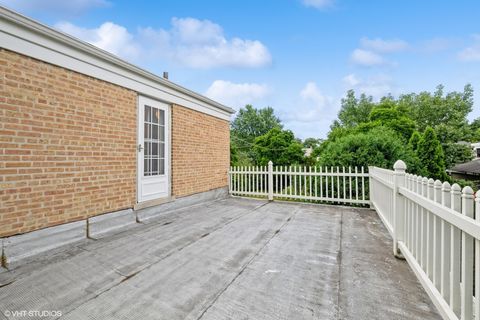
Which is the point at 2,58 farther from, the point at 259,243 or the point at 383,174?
the point at 383,174

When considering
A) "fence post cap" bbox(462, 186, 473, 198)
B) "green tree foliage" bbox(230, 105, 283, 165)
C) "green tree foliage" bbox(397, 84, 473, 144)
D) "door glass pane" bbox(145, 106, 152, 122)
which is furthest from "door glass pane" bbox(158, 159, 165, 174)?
"green tree foliage" bbox(230, 105, 283, 165)

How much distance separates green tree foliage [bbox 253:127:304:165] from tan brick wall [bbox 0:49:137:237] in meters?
17.6

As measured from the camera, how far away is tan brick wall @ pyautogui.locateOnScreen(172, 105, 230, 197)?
5582mm

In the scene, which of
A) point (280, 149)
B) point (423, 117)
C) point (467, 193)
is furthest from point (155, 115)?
point (423, 117)

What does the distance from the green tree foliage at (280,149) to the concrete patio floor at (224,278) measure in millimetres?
17657

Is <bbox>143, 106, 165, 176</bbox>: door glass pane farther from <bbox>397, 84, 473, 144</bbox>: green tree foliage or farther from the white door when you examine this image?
<bbox>397, 84, 473, 144</bbox>: green tree foliage

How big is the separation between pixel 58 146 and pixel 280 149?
20.1 metres

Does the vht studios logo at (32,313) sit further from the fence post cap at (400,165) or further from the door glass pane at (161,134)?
the fence post cap at (400,165)

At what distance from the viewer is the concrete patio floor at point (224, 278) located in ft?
5.92

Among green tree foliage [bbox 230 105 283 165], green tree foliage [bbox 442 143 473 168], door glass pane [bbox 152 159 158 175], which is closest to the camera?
door glass pane [bbox 152 159 158 175]

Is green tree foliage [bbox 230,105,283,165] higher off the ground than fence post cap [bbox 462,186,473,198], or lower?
higher

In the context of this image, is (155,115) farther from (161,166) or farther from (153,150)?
(161,166)

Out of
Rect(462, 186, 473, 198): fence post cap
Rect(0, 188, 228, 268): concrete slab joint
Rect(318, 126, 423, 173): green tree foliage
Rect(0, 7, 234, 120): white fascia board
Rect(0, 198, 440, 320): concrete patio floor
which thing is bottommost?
Rect(0, 198, 440, 320): concrete patio floor

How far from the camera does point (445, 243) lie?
5.32 ft
